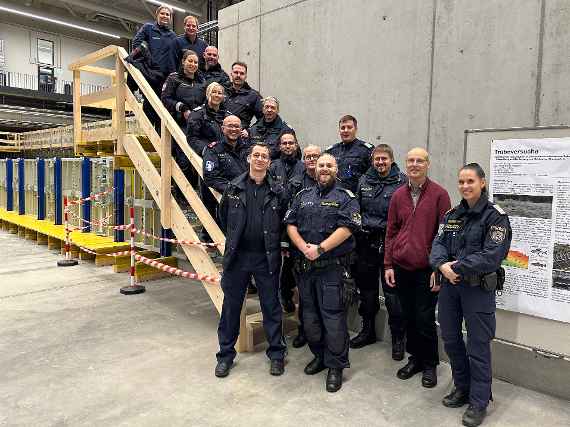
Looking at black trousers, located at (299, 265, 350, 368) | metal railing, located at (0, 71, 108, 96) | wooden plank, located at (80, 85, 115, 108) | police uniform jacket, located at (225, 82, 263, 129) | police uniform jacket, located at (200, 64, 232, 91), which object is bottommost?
black trousers, located at (299, 265, 350, 368)

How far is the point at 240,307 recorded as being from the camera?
3.56 meters

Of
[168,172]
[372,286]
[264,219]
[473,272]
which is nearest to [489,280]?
[473,272]

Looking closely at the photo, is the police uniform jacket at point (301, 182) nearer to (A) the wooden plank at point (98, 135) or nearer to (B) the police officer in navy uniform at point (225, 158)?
(B) the police officer in navy uniform at point (225, 158)

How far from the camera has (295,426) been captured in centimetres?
274

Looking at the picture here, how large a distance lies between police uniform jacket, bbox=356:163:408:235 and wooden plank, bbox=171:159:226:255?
1245mm

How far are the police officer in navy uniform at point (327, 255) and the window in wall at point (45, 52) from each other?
2662 cm

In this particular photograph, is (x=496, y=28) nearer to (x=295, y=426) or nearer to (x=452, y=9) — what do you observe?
(x=452, y=9)

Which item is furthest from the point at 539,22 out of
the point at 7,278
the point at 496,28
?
the point at 7,278

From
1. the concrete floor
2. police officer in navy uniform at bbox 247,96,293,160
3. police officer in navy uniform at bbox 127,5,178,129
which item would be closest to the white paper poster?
the concrete floor

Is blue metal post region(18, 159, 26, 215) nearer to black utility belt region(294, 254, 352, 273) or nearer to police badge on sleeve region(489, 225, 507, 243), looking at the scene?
black utility belt region(294, 254, 352, 273)

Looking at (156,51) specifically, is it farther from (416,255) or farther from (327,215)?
(416,255)

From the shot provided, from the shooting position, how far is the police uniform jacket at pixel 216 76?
17.7 feet

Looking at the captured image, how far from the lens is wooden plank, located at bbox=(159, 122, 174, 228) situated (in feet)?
15.1

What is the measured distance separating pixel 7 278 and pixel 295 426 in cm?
570
